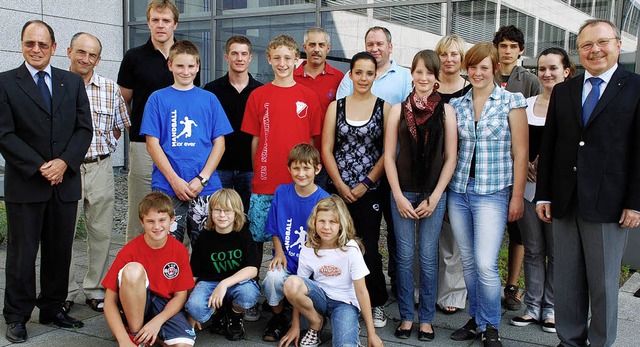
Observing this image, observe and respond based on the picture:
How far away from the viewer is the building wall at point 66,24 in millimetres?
10141

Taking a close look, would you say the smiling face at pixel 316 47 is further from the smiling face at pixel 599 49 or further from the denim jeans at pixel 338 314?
the smiling face at pixel 599 49

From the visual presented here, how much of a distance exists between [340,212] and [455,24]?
5684 mm

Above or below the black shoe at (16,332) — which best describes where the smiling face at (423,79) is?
above

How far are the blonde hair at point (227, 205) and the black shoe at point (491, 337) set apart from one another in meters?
1.76

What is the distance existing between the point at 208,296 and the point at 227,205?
23.7 inches

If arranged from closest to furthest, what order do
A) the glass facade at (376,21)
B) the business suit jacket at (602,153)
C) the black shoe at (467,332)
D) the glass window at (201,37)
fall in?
the business suit jacket at (602,153)
the black shoe at (467,332)
the glass facade at (376,21)
the glass window at (201,37)

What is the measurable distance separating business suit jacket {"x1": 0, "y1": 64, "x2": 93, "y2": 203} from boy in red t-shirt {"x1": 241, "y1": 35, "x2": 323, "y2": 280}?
1.18m

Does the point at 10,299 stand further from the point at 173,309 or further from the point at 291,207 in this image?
the point at 291,207

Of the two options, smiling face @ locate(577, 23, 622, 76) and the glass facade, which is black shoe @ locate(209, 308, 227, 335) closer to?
smiling face @ locate(577, 23, 622, 76)

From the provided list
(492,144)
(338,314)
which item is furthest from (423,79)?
(338,314)

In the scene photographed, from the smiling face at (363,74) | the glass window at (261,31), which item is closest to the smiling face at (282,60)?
the smiling face at (363,74)

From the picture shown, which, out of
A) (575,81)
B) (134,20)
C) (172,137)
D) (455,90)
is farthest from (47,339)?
(134,20)

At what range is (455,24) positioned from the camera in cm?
868

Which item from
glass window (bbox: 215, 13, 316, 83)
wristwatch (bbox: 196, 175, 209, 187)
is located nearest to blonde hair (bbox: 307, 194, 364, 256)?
wristwatch (bbox: 196, 175, 209, 187)
